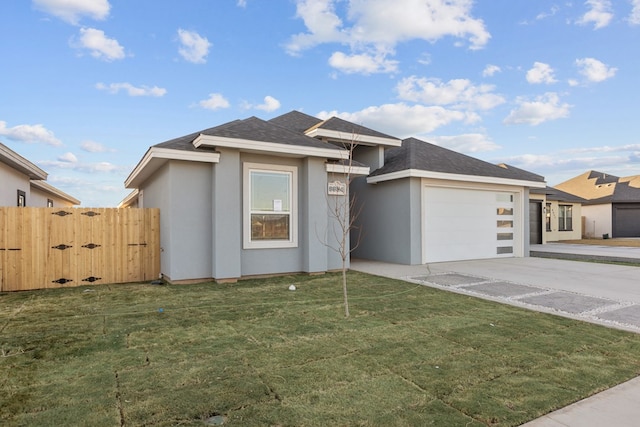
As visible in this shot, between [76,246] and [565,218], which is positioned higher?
[565,218]

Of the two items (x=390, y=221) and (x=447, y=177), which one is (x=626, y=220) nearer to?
(x=447, y=177)

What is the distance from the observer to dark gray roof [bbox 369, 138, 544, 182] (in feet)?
37.0

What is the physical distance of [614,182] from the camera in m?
29.8

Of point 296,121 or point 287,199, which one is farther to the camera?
point 296,121

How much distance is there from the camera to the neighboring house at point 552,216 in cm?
2009

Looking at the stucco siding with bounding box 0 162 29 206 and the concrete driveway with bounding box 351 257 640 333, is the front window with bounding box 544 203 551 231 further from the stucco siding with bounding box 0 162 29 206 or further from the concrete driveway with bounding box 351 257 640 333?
the stucco siding with bounding box 0 162 29 206

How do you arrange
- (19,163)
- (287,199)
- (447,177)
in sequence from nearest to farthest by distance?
(287,199), (19,163), (447,177)

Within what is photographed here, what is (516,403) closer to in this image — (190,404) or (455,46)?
(190,404)

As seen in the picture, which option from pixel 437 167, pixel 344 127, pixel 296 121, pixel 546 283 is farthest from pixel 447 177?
pixel 296 121

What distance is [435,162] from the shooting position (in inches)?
462

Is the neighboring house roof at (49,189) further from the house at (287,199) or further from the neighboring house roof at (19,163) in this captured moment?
the house at (287,199)

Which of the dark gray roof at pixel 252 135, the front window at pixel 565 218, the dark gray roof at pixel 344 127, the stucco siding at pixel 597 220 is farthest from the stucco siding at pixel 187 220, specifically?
the stucco siding at pixel 597 220

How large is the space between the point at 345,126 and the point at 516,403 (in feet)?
34.8

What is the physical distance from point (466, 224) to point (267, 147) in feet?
25.3
